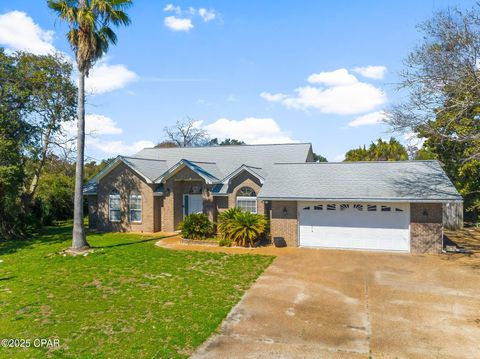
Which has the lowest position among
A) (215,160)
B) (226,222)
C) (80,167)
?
(226,222)

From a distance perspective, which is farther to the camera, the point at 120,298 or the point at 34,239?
the point at 34,239

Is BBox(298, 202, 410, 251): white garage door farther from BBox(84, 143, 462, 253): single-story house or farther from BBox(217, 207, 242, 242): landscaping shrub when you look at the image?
BBox(217, 207, 242, 242): landscaping shrub

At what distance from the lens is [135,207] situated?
80.9 ft

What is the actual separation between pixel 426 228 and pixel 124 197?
755 inches

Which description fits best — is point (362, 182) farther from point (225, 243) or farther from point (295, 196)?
point (225, 243)

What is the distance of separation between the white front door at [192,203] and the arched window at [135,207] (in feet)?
10.4

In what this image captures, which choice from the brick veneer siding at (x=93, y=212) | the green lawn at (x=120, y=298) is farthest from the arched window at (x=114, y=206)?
the green lawn at (x=120, y=298)

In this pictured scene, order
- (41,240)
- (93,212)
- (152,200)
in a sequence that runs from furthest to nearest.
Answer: (93,212)
(152,200)
(41,240)

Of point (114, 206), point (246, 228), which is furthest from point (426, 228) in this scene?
point (114, 206)

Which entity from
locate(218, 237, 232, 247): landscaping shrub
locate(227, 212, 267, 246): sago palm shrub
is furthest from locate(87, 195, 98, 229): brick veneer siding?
locate(227, 212, 267, 246): sago palm shrub

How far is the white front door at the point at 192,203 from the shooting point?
2472 centimetres

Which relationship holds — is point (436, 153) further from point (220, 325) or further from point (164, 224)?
point (220, 325)

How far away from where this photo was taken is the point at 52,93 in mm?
23781

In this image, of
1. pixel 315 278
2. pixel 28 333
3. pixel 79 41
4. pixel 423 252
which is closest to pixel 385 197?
pixel 423 252
